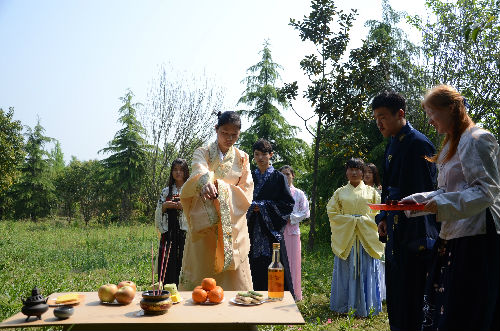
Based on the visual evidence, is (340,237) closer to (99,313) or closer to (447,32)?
(99,313)

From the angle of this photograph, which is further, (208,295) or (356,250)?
(356,250)

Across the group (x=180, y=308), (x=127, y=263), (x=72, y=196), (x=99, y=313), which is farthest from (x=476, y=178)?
(x=72, y=196)

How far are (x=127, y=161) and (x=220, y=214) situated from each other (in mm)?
24407

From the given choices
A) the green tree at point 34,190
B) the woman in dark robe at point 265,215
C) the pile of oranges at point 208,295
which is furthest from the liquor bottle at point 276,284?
the green tree at point 34,190

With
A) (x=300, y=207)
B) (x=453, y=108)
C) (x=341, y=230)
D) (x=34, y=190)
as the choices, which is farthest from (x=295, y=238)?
(x=34, y=190)

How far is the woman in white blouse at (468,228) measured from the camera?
2320 mm

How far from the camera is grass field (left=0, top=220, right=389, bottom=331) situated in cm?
566

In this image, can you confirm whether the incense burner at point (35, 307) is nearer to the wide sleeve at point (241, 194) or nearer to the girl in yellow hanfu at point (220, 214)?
the girl in yellow hanfu at point (220, 214)

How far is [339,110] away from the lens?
1098 centimetres

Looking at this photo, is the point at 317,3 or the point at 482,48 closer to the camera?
the point at 317,3

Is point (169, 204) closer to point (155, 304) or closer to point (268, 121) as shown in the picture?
point (155, 304)

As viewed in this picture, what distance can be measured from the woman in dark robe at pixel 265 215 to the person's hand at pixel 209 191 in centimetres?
173

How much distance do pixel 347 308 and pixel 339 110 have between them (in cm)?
598

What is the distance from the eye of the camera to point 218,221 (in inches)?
155
